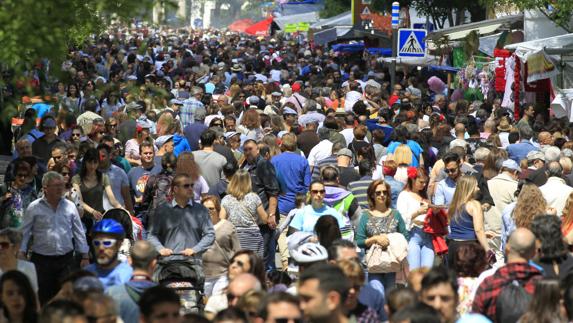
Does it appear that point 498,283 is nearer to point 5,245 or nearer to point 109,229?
point 109,229

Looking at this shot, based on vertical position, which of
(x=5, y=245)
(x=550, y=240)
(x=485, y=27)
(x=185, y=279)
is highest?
(x=5, y=245)

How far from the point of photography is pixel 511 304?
26.8 feet

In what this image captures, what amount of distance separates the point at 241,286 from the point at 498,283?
5.27 feet

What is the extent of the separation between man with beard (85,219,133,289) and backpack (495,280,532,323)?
243cm

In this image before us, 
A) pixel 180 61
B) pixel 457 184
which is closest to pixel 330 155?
pixel 457 184

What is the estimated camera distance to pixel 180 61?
42062mm

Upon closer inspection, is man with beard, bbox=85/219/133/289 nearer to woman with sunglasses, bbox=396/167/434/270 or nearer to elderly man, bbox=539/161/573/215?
woman with sunglasses, bbox=396/167/434/270

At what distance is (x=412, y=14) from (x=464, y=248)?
42179 millimetres

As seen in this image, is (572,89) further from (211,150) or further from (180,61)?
(180,61)

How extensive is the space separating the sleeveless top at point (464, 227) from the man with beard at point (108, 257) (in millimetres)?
3868

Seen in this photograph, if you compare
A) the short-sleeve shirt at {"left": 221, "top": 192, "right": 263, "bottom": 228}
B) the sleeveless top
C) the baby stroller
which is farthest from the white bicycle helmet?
the short-sleeve shirt at {"left": 221, "top": 192, "right": 263, "bottom": 228}

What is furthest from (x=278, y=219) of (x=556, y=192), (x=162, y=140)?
(x=556, y=192)

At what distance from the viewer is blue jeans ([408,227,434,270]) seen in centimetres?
1228

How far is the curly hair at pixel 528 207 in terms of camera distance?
11.5 metres
